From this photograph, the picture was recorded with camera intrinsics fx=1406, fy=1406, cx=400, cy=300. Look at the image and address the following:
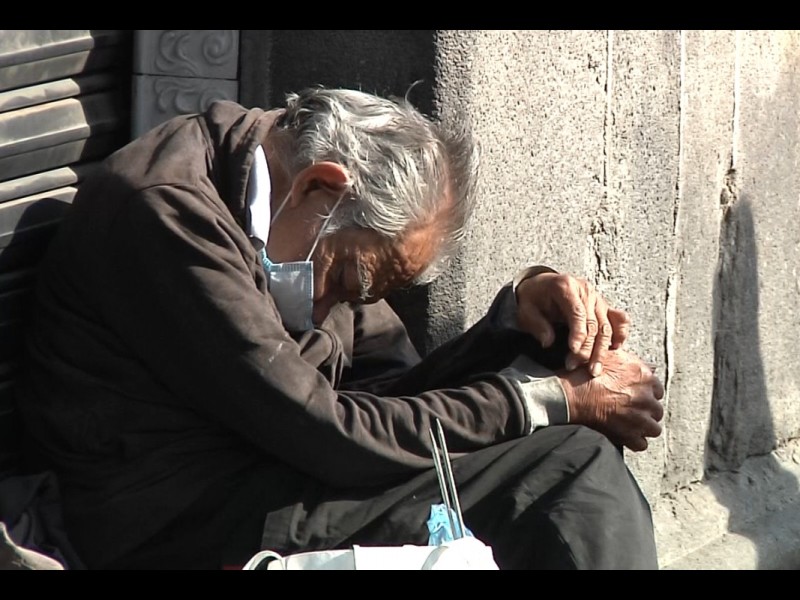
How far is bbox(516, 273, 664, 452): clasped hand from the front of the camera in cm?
297

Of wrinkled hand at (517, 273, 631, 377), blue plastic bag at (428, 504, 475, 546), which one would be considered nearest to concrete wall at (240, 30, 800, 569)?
wrinkled hand at (517, 273, 631, 377)

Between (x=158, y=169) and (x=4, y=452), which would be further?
(x=4, y=452)

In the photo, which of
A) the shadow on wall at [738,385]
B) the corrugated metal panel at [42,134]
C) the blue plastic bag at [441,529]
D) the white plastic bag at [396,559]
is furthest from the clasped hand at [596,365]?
the shadow on wall at [738,385]

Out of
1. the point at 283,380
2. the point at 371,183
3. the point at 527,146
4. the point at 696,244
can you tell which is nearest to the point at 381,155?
the point at 371,183

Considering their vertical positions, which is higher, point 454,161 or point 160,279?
point 454,161

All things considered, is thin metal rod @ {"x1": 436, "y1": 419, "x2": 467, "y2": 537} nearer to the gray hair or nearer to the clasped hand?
the clasped hand

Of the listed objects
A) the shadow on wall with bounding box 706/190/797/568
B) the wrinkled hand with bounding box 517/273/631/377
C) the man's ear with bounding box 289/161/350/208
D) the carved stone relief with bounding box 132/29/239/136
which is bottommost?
the shadow on wall with bounding box 706/190/797/568

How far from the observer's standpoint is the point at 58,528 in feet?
9.10

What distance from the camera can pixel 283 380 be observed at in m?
2.65

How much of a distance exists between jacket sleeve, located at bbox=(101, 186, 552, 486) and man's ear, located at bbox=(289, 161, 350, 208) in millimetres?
196
